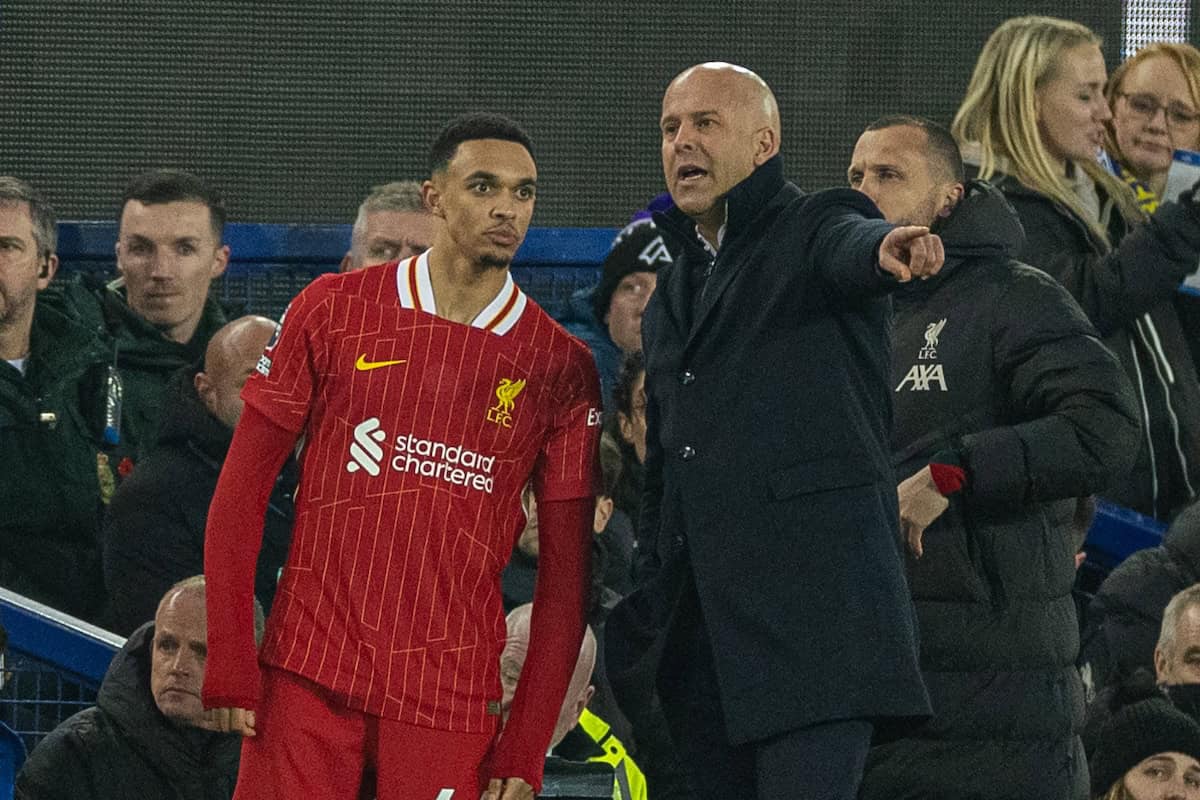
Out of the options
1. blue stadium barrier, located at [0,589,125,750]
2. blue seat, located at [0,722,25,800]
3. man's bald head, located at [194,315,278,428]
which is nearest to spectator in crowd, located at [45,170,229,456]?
man's bald head, located at [194,315,278,428]

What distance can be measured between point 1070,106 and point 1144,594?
1.17m

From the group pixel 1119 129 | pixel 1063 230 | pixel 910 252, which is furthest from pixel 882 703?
pixel 1119 129

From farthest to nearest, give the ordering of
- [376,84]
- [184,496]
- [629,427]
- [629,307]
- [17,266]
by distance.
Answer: [376,84] → [629,307] → [629,427] → [17,266] → [184,496]

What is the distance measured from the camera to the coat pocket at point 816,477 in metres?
3.31

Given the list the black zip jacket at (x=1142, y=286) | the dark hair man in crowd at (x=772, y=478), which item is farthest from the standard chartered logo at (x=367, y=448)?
the black zip jacket at (x=1142, y=286)

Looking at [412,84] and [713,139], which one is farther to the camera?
→ [412,84]

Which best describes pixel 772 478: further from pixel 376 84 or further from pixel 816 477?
pixel 376 84

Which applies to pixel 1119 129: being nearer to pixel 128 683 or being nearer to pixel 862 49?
pixel 862 49

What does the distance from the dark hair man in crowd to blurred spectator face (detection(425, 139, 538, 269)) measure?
292 mm

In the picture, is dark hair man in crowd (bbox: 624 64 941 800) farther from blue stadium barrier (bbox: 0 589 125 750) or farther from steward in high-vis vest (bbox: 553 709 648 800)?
→ blue stadium barrier (bbox: 0 589 125 750)

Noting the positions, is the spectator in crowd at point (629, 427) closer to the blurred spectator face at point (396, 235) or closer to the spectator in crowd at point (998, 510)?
the blurred spectator face at point (396, 235)

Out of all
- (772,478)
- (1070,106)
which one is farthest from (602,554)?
(772,478)

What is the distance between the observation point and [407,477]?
359 centimetres

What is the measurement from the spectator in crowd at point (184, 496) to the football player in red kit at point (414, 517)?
5.41 ft
